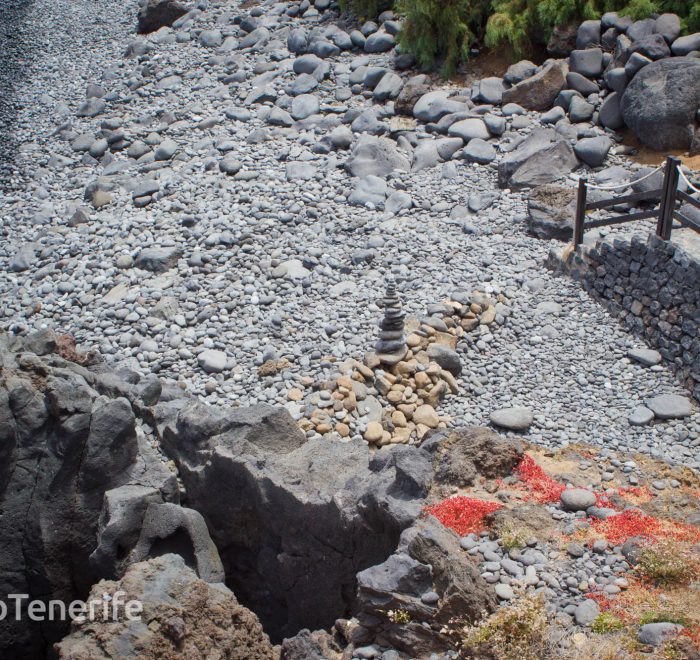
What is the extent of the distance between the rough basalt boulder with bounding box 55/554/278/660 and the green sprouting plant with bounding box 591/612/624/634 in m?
3.12

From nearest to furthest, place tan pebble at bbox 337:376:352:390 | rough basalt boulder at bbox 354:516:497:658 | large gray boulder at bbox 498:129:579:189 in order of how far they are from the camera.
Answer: rough basalt boulder at bbox 354:516:497:658 → tan pebble at bbox 337:376:352:390 → large gray boulder at bbox 498:129:579:189

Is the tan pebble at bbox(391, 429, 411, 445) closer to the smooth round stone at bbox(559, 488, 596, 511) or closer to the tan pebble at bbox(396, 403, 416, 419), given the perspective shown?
the tan pebble at bbox(396, 403, 416, 419)

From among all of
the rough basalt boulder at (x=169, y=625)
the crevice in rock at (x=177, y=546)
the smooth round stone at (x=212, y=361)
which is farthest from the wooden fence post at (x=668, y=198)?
the rough basalt boulder at (x=169, y=625)

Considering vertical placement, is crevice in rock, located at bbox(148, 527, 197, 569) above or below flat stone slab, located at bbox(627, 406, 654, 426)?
below

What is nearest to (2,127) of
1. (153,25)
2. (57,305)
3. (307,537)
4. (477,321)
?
(153,25)

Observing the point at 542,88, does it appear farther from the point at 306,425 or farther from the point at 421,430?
the point at 306,425

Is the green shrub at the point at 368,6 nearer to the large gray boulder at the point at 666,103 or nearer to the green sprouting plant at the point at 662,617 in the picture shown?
the large gray boulder at the point at 666,103

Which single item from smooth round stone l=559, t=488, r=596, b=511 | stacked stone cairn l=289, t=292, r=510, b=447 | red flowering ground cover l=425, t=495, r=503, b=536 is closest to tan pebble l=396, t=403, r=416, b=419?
stacked stone cairn l=289, t=292, r=510, b=447

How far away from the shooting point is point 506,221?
1459cm

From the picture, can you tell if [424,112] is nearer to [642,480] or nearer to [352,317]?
[352,317]

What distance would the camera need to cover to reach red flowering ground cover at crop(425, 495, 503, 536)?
731 cm

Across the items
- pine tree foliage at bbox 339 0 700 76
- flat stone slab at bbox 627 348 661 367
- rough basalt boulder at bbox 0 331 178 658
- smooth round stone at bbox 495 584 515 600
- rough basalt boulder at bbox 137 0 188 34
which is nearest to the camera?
smooth round stone at bbox 495 584 515 600

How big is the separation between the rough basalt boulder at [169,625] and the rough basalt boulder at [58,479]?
204cm

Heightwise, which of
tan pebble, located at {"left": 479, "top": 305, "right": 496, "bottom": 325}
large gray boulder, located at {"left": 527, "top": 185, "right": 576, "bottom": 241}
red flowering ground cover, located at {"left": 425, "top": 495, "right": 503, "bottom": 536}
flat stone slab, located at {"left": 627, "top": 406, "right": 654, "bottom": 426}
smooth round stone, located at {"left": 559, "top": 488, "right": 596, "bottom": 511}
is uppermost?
large gray boulder, located at {"left": 527, "top": 185, "right": 576, "bottom": 241}
